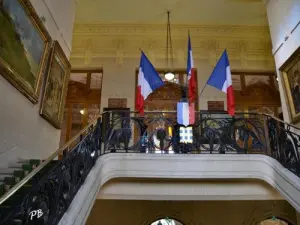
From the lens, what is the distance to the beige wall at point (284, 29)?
18.6 feet

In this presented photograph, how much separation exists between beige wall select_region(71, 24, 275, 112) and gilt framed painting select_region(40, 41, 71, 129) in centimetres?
317

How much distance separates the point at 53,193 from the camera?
2.82 metres

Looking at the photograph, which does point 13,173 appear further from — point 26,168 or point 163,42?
point 163,42

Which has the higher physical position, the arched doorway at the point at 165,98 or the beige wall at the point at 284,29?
the beige wall at the point at 284,29

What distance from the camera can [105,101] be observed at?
8.96 metres

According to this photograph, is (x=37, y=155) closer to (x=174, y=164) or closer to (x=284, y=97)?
(x=174, y=164)

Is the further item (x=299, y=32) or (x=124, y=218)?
(x=124, y=218)

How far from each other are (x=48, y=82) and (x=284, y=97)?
5.07m

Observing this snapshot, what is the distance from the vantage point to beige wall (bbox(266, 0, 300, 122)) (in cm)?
568

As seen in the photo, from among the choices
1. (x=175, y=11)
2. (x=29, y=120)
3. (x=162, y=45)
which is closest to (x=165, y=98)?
(x=162, y=45)

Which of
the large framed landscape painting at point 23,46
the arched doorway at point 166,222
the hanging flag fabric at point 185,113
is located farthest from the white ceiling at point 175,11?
the arched doorway at point 166,222

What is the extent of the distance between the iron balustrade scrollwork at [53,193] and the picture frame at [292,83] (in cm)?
420

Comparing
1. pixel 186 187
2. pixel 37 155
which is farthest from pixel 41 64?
pixel 186 187

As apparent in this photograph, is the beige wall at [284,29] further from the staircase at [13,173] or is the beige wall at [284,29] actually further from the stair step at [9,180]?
the stair step at [9,180]
